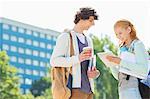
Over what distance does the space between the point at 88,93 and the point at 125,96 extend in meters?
0.30

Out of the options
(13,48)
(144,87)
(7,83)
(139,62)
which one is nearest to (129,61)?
(139,62)

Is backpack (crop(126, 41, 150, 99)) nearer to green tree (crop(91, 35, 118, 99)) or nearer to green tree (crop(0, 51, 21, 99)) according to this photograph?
green tree (crop(0, 51, 21, 99))

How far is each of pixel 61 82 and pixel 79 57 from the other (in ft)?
0.67

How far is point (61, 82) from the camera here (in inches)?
128

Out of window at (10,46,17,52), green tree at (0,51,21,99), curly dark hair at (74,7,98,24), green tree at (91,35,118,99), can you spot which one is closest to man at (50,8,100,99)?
curly dark hair at (74,7,98,24)

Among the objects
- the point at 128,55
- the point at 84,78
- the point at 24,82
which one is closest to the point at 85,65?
the point at 84,78

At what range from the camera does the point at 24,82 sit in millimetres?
58562

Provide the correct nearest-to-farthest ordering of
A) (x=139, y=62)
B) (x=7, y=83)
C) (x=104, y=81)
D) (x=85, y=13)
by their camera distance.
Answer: (x=139, y=62) < (x=85, y=13) < (x=7, y=83) < (x=104, y=81)

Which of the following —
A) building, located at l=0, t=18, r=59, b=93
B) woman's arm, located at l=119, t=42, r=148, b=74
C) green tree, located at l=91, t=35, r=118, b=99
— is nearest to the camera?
woman's arm, located at l=119, t=42, r=148, b=74

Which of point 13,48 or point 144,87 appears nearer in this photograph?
point 144,87

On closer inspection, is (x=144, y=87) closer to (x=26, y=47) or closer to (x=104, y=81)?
(x=104, y=81)

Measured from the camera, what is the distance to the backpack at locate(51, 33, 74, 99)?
3227 mm

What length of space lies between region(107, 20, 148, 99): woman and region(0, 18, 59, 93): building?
53878 mm

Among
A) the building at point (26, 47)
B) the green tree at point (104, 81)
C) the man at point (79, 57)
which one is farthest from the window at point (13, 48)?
the man at point (79, 57)
